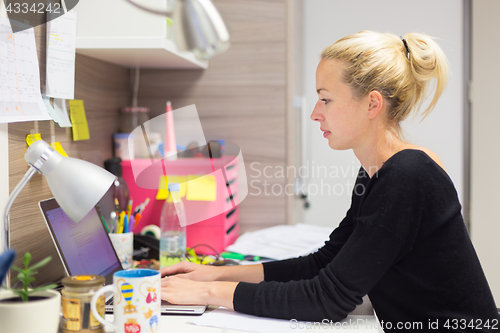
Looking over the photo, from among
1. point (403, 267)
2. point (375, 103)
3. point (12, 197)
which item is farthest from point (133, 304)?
point (375, 103)

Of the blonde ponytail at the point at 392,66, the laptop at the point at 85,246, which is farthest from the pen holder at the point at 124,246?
the blonde ponytail at the point at 392,66

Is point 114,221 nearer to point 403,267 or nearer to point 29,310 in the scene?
point 29,310

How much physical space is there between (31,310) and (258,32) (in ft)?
4.42

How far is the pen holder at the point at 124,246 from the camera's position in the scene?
1.21 meters

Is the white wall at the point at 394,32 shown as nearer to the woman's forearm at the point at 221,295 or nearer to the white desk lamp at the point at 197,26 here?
the woman's forearm at the point at 221,295

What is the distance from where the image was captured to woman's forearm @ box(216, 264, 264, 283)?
1.08m

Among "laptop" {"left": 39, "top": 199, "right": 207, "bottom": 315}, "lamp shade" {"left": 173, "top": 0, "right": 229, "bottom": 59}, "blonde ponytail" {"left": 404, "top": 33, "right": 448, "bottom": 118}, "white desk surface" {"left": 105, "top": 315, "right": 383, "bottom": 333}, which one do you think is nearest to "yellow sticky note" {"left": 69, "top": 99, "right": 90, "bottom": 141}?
"laptop" {"left": 39, "top": 199, "right": 207, "bottom": 315}

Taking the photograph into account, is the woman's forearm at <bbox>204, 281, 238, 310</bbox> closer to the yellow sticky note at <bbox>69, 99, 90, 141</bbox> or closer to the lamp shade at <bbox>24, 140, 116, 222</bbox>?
the lamp shade at <bbox>24, 140, 116, 222</bbox>

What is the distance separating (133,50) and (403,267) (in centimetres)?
93

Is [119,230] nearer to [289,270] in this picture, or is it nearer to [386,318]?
[289,270]

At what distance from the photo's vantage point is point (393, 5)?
2320 mm

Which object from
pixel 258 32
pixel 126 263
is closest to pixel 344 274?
pixel 126 263

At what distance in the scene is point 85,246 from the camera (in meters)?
1.05

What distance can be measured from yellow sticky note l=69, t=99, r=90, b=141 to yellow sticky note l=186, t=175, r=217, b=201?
0.37 metres
